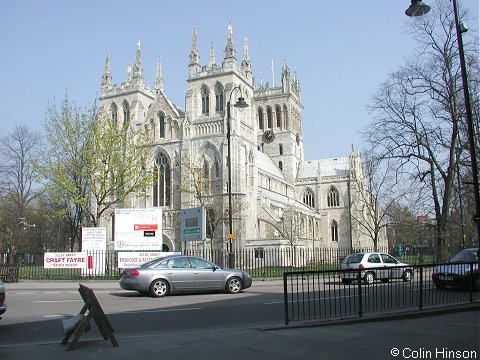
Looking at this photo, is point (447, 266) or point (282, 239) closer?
point (447, 266)

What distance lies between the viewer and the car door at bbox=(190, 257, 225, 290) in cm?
1614

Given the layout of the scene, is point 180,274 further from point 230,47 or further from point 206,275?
point 230,47

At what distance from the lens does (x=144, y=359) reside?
6.49m

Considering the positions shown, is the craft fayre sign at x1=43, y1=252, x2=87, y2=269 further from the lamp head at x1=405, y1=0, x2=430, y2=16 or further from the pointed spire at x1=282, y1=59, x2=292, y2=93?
the pointed spire at x1=282, y1=59, x2=292, y2=93

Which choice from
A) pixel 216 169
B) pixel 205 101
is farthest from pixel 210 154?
pixel 205 101

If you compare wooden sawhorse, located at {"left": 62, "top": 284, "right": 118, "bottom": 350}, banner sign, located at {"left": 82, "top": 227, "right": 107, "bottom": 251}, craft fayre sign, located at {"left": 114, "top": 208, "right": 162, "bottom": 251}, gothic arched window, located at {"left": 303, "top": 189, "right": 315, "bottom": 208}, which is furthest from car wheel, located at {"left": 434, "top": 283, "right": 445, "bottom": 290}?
gothic arched window, located at {"left": 303, "top": 189, "right": 315, "bottom": 208}

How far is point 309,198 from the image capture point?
8544 cm

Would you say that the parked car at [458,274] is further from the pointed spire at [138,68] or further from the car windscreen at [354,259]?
the pointed spire at [138,68]

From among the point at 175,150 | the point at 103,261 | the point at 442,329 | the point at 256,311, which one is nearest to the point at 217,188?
the point at 175,150

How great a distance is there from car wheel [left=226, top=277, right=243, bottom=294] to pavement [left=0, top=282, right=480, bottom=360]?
7917 mm

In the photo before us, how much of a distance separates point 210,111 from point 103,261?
34.6 metres

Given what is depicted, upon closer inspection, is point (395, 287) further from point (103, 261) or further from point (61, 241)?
point (61, 241)

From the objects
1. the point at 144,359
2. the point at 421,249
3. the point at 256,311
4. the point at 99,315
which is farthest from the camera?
the point at 421,249

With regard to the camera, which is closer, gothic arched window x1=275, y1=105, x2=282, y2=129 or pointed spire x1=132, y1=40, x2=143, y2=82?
pointed spire x1=132, y1=40, x2=143, y2=82
